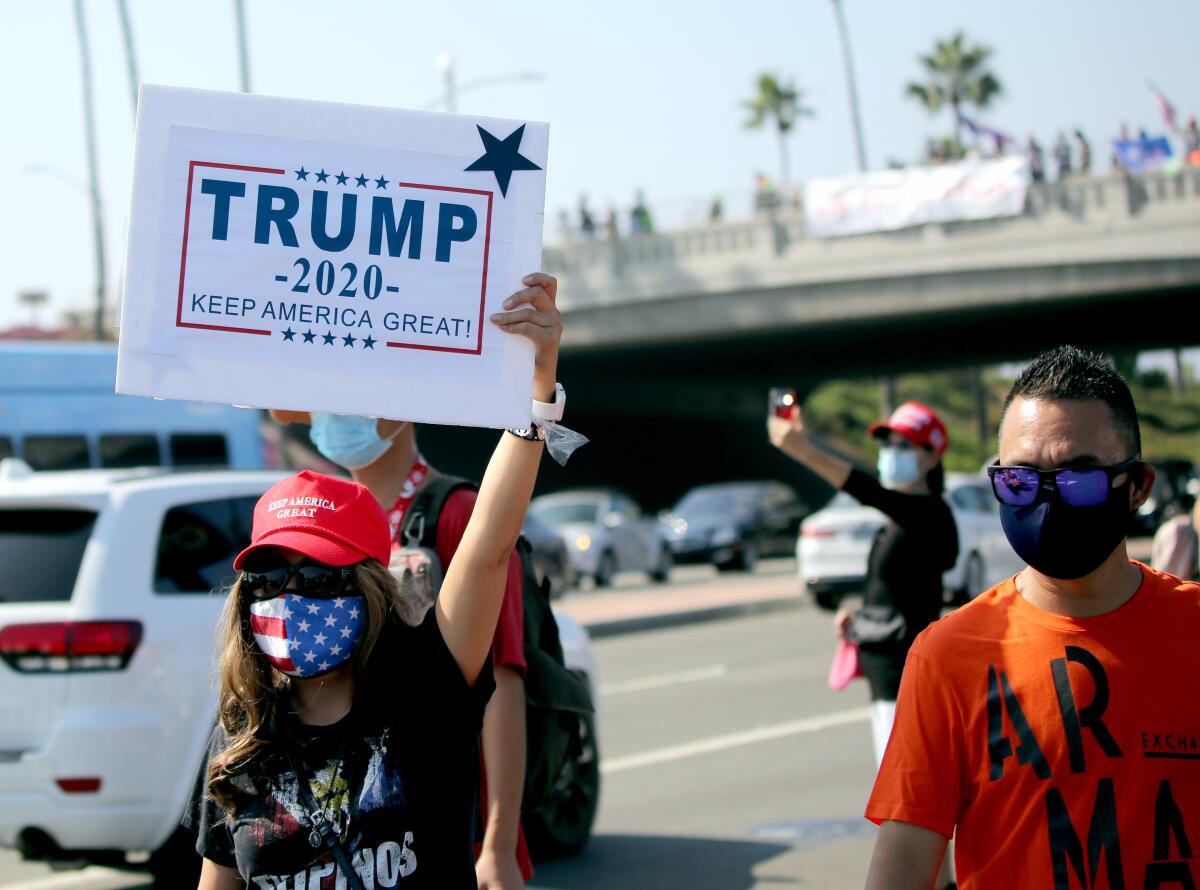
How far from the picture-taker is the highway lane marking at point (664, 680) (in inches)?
555

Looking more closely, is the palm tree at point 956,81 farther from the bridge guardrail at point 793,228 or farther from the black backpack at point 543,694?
the black backpack at point 543,694

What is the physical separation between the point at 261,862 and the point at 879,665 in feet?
11.6

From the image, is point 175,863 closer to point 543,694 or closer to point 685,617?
point 543,694

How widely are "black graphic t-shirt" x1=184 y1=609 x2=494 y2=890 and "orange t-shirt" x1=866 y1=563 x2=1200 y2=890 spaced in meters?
0.73

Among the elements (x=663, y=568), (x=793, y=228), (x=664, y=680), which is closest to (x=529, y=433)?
(x=664, y=680)

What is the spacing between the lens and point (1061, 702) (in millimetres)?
2699

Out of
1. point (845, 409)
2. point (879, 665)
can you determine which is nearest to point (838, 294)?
point (879, 665)

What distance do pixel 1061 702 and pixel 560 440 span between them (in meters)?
1.02

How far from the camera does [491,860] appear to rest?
3811 mm

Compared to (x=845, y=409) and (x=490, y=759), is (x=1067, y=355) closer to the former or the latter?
(x=490, y=759)

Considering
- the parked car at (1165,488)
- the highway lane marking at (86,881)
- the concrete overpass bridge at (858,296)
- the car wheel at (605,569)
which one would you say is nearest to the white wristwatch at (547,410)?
the highway lane marking at (86,881)

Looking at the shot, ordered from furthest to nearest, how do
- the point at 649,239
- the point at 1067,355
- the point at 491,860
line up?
the point at 649,239
the point at 491,860
the point at 1067,355

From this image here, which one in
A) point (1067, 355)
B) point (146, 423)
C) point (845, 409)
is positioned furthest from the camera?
A: point (845, 409)

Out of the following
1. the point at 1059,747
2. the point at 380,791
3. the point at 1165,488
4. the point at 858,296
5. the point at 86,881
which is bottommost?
the point at 86,881
